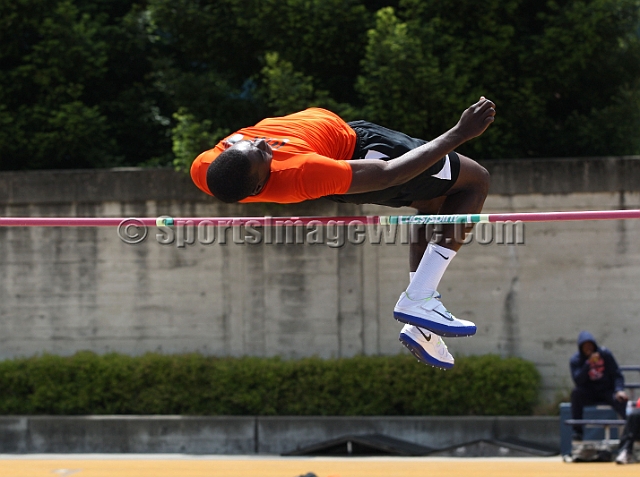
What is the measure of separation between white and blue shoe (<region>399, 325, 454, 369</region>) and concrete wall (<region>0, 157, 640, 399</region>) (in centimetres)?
464

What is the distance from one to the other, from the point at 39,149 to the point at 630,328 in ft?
24.7

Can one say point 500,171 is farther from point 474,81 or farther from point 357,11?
point 357,11

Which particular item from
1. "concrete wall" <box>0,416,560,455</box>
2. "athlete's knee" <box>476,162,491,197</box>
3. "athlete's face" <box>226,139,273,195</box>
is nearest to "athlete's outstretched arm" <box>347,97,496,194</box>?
"athlete's face" <box>226,139,273,195</box>

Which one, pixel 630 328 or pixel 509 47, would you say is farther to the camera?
pixel 509 47

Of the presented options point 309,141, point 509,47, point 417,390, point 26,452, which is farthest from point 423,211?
point 26,452

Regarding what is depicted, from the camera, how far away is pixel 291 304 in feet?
33.7

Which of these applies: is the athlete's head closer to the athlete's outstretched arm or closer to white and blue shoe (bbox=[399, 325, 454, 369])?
the athlete's outstretched arm

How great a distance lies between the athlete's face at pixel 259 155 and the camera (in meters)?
4.40

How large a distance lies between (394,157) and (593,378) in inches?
185

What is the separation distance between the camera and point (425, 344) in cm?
532

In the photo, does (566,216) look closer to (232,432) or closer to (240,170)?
(240,170)

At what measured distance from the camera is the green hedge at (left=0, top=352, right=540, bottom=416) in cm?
968

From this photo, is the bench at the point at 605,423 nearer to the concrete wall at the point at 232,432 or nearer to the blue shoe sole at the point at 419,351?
the concrete wall at the point at 232,432

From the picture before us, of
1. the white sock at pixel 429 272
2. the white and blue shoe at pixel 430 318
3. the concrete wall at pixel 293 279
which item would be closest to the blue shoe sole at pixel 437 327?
the white and blue shoe at pixel 430 318
